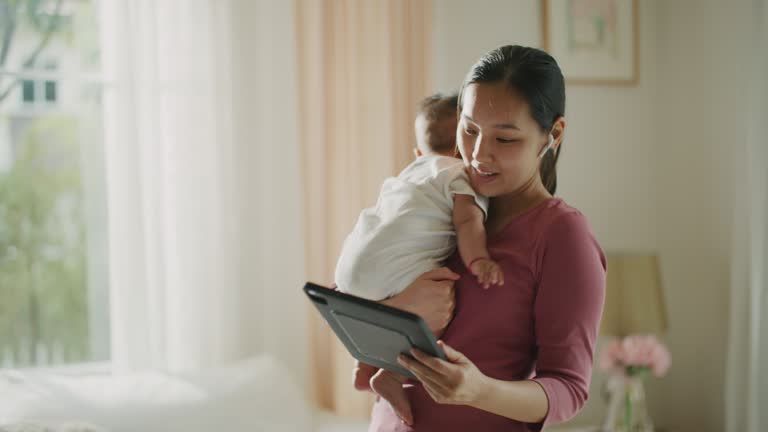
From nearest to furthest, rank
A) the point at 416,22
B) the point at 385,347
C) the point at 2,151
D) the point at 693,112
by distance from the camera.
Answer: the point at 385,347 < the point at 2,151 < the point at 416,22 < the point at 693,112

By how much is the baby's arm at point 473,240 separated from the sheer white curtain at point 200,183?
1.66 meters

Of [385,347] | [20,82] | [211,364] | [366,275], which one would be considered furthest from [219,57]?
[385,347]

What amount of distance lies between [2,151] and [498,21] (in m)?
1.85

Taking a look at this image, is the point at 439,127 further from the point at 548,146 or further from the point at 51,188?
the point at 51,188

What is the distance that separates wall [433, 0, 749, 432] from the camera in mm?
2932

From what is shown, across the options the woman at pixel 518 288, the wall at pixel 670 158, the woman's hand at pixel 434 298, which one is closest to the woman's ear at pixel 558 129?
the woman at pixel 518 288

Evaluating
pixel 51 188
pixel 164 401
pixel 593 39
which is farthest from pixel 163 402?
pixel 593 39

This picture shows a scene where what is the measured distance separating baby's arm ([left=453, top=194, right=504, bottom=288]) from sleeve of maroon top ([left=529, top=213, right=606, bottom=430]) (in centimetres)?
6

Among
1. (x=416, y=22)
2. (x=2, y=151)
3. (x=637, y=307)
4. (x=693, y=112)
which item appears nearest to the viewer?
(x=2, y=151)

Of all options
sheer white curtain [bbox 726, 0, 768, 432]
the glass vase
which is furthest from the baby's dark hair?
the glass vase

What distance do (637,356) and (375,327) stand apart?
220cm

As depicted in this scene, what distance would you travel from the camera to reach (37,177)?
2.53 metres

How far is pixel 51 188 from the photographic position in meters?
2.55

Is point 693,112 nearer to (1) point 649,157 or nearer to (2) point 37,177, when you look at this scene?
(1) point 649,157
